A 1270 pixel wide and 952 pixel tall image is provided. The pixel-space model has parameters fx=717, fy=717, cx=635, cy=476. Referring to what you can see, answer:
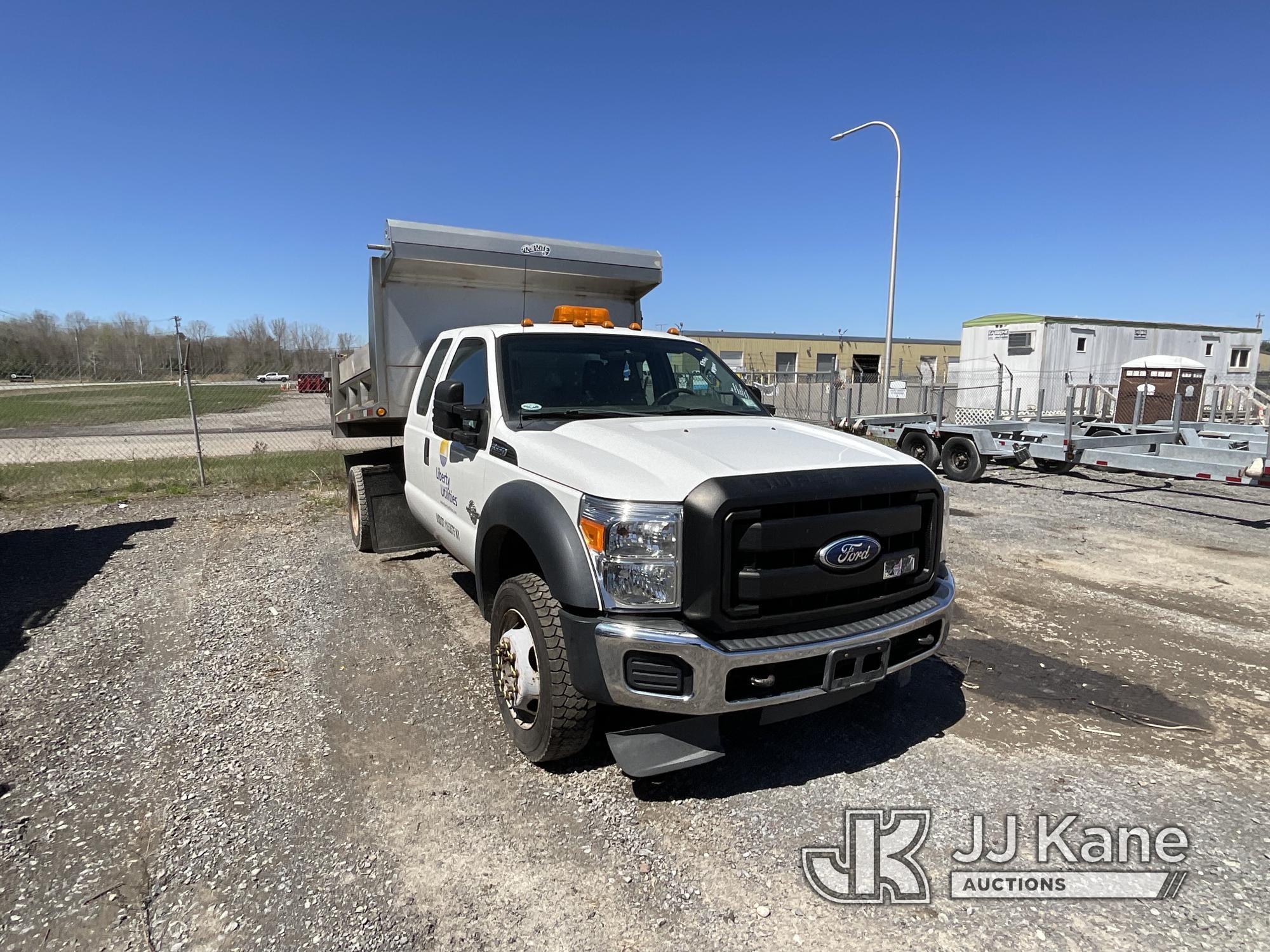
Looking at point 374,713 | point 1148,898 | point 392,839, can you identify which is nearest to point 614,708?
point 392,839

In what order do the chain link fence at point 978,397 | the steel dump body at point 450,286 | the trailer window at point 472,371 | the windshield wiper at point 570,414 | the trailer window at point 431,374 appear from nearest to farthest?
the windshield wiper at point 570,414
the trailer window at point 472,371
the trailer window at point 431,374
the steel dump body at point 450,286
the chain link fence at point 978,397

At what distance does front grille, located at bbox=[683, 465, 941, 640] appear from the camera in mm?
2729

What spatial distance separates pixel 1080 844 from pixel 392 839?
272 cm

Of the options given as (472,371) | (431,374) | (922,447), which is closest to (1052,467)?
(922,447)

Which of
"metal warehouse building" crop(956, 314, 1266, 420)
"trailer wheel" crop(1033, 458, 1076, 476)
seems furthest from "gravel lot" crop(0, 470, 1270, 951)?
"metal warehouse building" crop(956, 314, 1266, 420)

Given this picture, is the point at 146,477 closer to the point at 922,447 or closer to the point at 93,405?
the point at 922,447

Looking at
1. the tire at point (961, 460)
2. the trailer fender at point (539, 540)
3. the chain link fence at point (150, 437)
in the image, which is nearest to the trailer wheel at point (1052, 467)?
the tire at point (961, 460)

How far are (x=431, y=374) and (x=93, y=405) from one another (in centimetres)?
2656

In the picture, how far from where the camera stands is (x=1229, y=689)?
13.8 feet

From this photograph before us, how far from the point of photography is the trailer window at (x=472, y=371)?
14.4 feet

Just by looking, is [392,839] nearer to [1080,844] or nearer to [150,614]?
[1080,844]

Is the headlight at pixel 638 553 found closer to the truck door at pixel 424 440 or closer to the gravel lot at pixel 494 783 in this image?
the gravel lot at pixel 494 783

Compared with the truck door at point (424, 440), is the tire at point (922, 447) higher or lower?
lower

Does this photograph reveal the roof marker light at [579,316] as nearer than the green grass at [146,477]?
Yes
